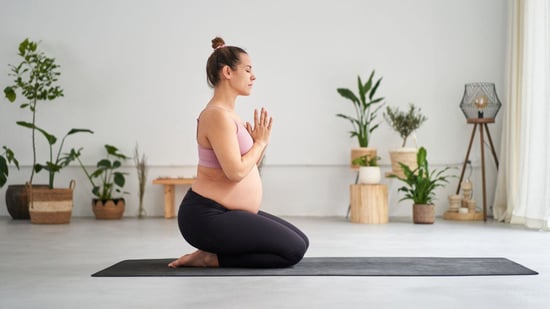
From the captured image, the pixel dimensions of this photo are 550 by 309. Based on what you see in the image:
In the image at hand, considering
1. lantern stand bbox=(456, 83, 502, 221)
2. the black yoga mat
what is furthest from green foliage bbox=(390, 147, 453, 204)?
the black yoga mat

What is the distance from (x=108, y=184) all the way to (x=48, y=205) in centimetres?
72

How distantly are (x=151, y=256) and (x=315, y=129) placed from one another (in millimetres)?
3282

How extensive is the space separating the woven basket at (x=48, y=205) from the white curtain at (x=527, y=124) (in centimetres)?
378

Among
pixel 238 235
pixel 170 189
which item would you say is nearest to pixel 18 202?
pixel 170 189

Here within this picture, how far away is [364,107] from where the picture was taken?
6418 millimetres

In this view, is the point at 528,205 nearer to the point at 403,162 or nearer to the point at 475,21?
the point at 403,162

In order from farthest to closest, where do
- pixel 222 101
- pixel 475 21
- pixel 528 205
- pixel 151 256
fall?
pixel 475 21 → pixel 528 205 → pixel 151 256 → pixel 222 101

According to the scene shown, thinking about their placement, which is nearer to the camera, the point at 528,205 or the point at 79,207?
the point at 528,205

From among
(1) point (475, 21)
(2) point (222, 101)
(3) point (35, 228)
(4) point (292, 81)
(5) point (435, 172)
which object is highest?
(1) point (475, 21)

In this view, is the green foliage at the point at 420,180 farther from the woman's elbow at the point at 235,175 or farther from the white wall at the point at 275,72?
the woman's elbow at the point at 235,175

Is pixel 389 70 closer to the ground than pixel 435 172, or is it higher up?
higher up

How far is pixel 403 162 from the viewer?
20.8 ft

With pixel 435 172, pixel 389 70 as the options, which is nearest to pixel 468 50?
pixel 389 70

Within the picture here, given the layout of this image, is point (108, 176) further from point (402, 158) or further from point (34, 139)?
point (402, 158)
